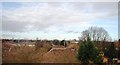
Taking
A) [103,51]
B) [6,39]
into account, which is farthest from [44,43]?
[103,51]

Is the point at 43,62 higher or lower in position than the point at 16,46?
lower

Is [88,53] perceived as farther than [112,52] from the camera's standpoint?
No

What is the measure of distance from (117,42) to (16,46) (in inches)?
142

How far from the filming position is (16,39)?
6875 mm

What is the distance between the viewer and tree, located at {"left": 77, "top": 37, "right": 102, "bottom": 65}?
652 centimetres

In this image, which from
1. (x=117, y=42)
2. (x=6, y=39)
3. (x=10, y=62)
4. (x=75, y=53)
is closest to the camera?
(x=10, y=62)

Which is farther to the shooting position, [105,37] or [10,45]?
[105,37]

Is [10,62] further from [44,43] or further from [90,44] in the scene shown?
[90,44]

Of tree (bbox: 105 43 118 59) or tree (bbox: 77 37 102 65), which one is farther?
tree (bbox: 105 43 118 59)

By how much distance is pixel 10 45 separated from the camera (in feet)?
21.4

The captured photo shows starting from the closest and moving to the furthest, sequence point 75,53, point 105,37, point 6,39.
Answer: point 6,39, point 75,53, point 105,37

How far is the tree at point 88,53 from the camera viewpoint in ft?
21.4

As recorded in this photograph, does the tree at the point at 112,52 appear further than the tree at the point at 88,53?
Yes

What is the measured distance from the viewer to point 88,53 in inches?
257
